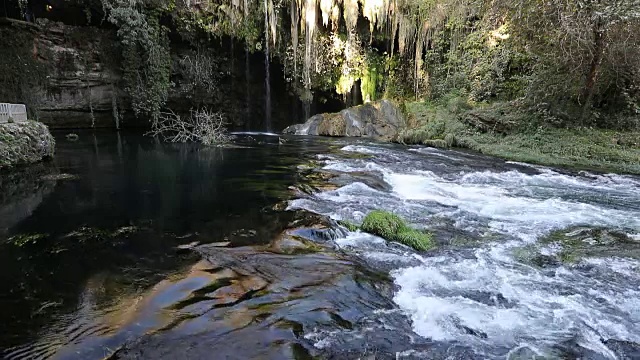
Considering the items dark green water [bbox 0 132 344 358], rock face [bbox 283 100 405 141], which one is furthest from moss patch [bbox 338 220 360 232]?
rock face [bbox 283 100 405 141]

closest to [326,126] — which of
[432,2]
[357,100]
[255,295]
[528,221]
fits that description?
[357,100]

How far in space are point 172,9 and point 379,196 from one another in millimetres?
17192

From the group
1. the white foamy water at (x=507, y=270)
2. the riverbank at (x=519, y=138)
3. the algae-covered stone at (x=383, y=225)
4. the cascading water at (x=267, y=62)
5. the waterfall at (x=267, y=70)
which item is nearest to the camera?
the white foamy water at (x=507, y=270)

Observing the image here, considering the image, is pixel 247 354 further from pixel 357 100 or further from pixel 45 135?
pixel 357 100

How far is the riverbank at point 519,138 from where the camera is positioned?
44.6 ft

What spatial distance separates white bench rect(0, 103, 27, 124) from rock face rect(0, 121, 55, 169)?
233 mm

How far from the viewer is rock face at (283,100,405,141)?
70.6ft

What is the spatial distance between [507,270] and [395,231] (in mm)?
1644

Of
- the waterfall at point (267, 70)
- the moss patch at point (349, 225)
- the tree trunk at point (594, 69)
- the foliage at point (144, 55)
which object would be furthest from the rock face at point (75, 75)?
the tree trunk at point (594, 69)

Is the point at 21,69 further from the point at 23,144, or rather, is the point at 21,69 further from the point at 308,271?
the point at 308,271

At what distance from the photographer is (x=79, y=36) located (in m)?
21.1

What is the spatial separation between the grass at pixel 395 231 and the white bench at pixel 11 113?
10.4 meters

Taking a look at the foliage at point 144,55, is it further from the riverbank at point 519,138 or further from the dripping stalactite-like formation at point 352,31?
the riverbank at point 519,138

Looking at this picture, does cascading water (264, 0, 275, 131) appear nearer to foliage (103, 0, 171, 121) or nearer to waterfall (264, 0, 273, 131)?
waterfall (264, 0, 273, 131)
